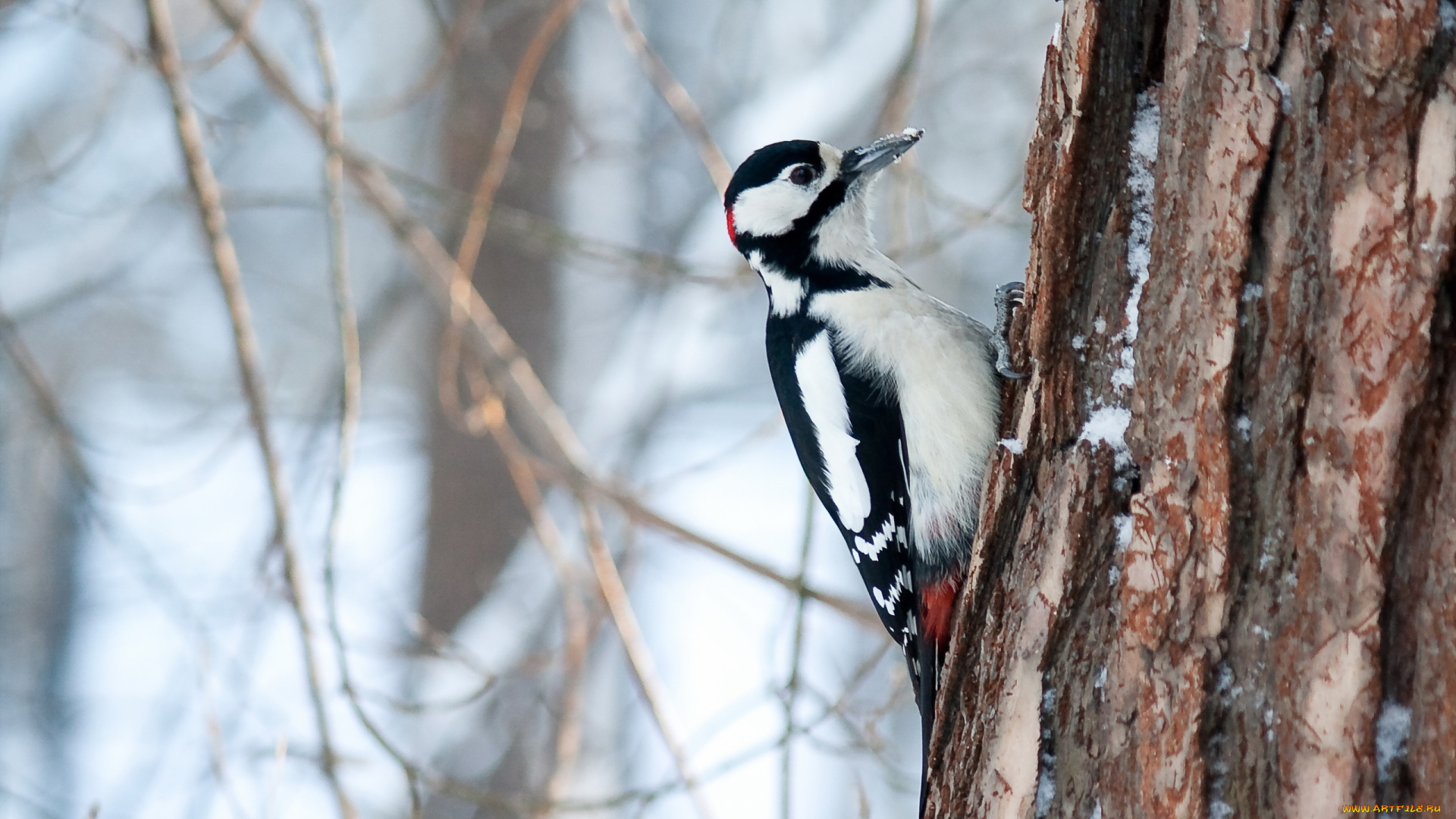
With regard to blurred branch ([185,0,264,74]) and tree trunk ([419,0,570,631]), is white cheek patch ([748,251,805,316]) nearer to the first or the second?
blurred branch ([185,0,264,74])

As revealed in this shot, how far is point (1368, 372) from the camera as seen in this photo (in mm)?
1239

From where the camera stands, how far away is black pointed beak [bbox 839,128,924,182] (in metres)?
2.61

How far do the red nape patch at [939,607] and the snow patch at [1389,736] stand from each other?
3.21 feet

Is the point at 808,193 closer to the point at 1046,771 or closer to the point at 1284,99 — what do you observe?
the point at 1284,99

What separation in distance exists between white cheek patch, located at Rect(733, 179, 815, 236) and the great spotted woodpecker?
0.12ft

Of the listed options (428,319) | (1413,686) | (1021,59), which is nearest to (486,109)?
(428,319)

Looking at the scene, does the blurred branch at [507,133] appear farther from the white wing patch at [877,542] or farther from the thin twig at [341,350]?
the white wing patch at [877,542]

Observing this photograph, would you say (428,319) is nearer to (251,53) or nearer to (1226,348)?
(251,53)

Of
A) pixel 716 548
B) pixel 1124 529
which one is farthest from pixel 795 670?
pixel 1124 529

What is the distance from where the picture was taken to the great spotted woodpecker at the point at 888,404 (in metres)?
2.12

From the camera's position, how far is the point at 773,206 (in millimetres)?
2736

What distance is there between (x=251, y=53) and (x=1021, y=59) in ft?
15.2

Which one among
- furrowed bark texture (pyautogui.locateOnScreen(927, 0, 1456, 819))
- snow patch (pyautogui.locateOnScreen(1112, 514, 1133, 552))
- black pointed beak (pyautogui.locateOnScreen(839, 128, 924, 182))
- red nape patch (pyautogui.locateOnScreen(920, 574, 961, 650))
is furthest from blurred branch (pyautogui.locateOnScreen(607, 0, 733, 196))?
snow patch (pyautogui.locateOnScreen(1112, 514, 1133, 552))

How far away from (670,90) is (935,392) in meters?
1.30
